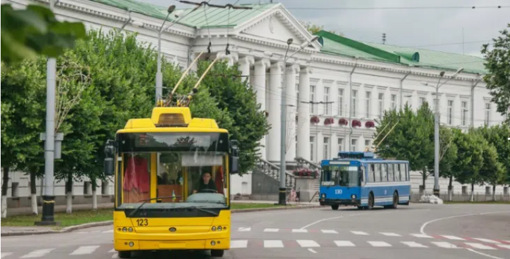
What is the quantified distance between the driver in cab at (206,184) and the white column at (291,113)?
61753 mm

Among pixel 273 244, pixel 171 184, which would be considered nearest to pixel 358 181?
pixel 273 244

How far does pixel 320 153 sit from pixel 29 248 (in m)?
69.3

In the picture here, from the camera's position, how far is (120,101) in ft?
155

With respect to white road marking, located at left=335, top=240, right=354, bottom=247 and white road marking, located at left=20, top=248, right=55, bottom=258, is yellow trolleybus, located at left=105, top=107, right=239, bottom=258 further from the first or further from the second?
white road marking, located at left=335, top=240, right=354, bottom=247

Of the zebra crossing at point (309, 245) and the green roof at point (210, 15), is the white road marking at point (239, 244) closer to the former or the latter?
the zebra crossing at point (309, 245)

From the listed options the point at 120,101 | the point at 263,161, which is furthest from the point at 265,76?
the point at 120,101

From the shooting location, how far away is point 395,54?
3920 inches

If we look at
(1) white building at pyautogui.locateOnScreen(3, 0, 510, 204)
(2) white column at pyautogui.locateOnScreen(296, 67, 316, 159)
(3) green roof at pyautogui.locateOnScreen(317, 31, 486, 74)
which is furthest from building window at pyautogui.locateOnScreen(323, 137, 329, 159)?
(3) green roof at pyautogui.locateOnScreen(317, 31, 486, 74)

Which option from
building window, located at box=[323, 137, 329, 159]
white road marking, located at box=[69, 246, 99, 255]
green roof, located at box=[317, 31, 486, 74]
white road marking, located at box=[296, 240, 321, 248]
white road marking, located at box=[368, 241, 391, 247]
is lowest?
white road marking, located at box=[368, 241, 391, 247]

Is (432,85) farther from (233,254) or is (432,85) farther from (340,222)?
(233,254)

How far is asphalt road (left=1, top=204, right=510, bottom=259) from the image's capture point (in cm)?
2267

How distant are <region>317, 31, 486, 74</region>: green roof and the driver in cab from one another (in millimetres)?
71784

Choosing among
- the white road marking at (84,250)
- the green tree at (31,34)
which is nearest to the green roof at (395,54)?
the white road marking at (84,250)

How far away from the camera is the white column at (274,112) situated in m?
82.4
